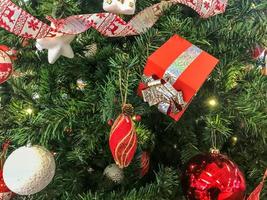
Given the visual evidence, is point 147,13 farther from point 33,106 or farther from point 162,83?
point 33,106

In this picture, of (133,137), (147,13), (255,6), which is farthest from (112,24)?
(255,6)

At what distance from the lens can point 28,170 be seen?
582mm

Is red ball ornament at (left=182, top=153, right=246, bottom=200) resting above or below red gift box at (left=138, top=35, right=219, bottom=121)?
below

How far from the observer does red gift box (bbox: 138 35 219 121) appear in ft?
1.83

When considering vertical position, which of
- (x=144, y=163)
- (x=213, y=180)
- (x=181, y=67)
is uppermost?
(x=181, y=67)

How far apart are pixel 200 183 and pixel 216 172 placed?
32mm

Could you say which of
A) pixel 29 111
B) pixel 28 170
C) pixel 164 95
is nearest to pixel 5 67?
pixel 29 111

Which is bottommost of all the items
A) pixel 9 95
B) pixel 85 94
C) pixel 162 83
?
pixel 9 95

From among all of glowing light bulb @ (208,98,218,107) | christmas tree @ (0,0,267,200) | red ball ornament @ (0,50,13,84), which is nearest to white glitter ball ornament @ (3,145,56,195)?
christmas tree @ (0,0,267,200)

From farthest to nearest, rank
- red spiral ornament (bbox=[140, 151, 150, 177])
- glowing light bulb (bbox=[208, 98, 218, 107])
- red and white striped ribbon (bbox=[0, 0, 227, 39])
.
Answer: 1. red spiral ornament (bbox=[140, 151, 150, 177])
2. glowing light bulb (bbox=[208, 98, 218, 107])
3. red and white striped ribbon (bbox=[0, 0, 227, 39])

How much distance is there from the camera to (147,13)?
0.63 metres

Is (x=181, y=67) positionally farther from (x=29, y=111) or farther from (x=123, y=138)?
(x=29, y=111)

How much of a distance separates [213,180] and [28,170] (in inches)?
11.9

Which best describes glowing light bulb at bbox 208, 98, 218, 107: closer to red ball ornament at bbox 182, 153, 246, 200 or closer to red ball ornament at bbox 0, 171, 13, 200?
red ball ornament at bbox 182, 153, 246, 200
